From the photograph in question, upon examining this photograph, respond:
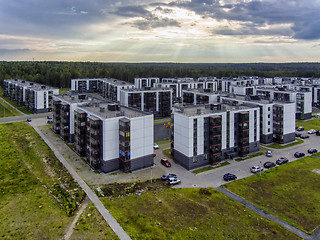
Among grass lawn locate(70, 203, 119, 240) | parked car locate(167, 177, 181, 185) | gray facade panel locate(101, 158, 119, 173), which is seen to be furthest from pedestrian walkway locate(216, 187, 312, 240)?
grass lawn locate(70, 203, 119, 240)

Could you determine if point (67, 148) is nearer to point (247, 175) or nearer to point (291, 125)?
point (247, 175)

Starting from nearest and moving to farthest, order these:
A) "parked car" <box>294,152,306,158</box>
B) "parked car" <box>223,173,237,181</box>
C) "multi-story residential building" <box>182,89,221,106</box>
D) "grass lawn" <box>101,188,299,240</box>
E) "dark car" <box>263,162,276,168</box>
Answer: "grass lawn" <box>101,188,299,240</box> < "parked car" <box>223,173,237,181</box> < "dark car" <box>263,162,276,168</box> < "parked car" <box>294,152,306,158</box> < "multi-story residential building" <box>182,89,221,106</box>

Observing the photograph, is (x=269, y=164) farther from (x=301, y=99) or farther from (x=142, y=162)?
(x=301, y=99)

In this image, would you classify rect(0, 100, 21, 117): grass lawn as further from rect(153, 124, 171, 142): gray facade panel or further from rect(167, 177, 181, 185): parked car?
rect(167, 177, 181, 185): parked car

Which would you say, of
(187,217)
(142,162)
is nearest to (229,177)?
(187,217)

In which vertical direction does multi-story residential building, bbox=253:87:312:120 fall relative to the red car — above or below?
above

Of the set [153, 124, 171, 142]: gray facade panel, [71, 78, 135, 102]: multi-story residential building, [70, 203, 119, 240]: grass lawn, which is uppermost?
[71, 78, 135, 102]: multi-story residential building

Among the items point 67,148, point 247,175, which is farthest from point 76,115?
point 247,175

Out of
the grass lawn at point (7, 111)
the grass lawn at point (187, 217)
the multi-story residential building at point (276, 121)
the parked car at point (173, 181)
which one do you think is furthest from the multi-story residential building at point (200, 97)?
the grass lawn at point (7, 111)
